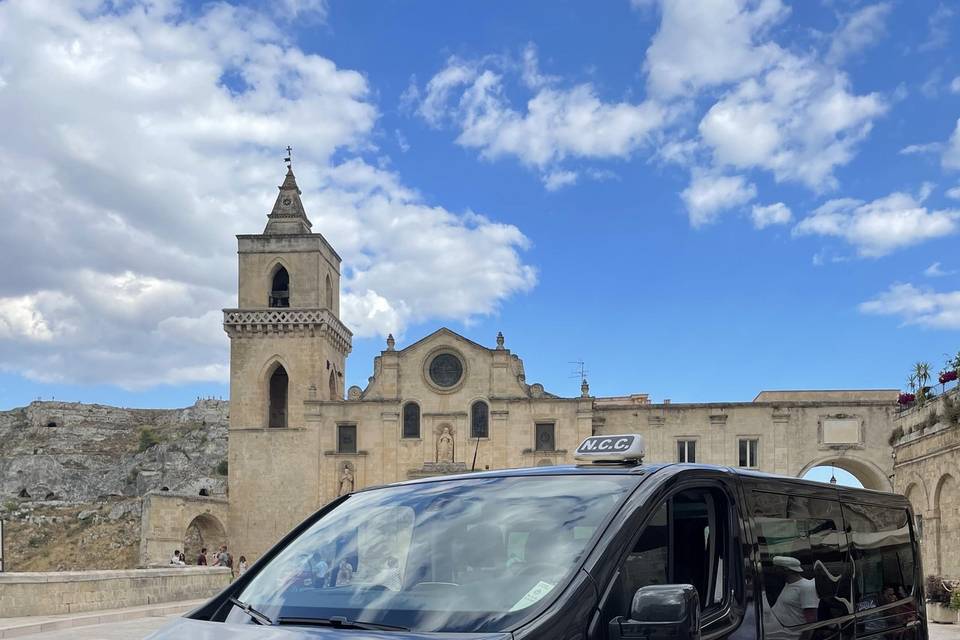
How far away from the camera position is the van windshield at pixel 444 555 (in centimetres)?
353

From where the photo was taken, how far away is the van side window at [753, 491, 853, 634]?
4547mm

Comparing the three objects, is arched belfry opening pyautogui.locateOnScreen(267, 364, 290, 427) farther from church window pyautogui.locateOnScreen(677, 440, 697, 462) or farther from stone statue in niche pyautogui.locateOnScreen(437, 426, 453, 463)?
church window pyautogui.locateOnScreen(677, 440, 697, 462)

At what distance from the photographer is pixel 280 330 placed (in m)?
50.6

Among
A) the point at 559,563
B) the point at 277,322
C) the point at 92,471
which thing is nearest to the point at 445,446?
the point at 277,322

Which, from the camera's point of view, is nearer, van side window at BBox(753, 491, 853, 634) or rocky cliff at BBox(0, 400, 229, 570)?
van side window at BBox(753, 491, 853, 634)

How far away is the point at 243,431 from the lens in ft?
164

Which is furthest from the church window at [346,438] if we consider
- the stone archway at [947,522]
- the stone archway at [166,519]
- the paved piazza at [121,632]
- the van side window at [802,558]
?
the van side window at [802,558]

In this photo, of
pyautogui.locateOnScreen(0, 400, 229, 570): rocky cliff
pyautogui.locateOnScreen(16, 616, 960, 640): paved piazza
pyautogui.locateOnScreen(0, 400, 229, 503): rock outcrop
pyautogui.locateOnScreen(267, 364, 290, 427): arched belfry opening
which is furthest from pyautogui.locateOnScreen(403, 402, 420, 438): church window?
pyautogui.locateOnScreen(0, 400, 229, 503): rock outcrop

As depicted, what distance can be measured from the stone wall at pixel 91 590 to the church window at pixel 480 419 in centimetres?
2367

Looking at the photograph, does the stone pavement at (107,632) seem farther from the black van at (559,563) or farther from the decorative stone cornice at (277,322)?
the decorative stone cornice at (277,322)

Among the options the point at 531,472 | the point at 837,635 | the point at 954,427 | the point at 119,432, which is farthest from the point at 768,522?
the point at 119,432

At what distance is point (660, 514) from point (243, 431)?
4780 centimetres

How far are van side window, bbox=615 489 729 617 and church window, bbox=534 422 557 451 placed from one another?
44496 mm

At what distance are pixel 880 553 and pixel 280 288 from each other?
48.2 metres
